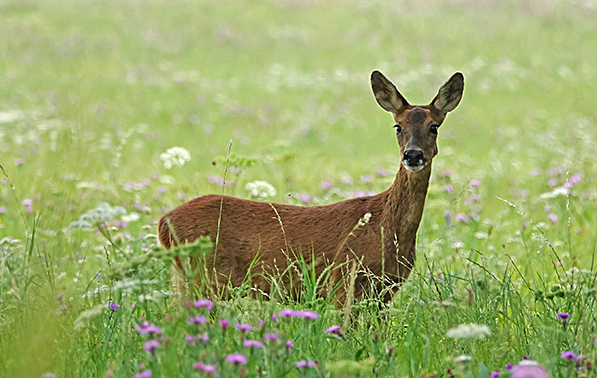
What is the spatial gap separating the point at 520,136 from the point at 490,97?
358cm

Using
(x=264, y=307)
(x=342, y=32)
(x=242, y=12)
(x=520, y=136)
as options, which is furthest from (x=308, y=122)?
Result: (x=242, y=12)

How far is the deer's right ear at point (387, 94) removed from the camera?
14.5 feet

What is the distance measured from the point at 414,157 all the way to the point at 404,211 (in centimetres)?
32

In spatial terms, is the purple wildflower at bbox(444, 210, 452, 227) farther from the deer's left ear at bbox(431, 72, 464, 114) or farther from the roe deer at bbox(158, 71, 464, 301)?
the roe deer at bbox(158, 71, 464, 301)

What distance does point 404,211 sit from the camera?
162 inches

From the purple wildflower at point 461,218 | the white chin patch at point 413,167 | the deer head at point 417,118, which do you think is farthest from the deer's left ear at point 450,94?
the purple wildflower at point 461,218

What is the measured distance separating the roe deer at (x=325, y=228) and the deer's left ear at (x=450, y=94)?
17 centimetres

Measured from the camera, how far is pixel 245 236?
165 inches

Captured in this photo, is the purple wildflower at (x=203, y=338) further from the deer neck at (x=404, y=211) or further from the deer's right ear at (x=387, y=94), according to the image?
the deer's right ear at (x=387, y=94)

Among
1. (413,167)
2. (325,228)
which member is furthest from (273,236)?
(413,167)

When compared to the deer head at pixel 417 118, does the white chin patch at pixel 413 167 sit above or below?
below

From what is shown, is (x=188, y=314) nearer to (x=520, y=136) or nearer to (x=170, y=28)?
(x=520, y=136)

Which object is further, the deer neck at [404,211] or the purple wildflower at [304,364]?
the deer neck at [404,211]

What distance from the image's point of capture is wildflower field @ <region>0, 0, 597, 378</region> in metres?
2.79
